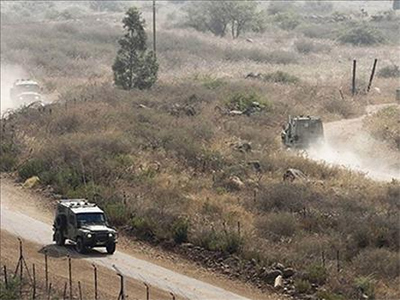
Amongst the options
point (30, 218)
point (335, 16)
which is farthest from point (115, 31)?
point (30, 218)

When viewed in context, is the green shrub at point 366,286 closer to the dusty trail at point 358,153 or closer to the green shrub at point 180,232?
the green shrub at point 180,232

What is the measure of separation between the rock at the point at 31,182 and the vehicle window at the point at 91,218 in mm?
10128

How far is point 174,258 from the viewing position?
31.0 meters

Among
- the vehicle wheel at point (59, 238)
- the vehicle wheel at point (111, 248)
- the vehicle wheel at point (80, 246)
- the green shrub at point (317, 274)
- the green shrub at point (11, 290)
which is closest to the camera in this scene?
the green shrub at point (11, 290)

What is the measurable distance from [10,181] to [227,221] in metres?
14.1

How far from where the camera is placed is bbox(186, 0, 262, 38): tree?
115 meters

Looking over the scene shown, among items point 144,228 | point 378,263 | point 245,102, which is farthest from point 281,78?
point 378,263

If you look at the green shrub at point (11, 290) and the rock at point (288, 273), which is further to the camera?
the rock at point (288, 273)

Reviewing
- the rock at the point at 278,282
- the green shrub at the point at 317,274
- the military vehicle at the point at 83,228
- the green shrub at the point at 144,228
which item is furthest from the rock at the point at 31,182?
the green shrub at the point at 317,274

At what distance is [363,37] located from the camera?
4070 inches

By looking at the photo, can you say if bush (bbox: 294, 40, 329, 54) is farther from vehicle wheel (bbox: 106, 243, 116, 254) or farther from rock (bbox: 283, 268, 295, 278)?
rock (bbox: 283, 268, 295, 278)

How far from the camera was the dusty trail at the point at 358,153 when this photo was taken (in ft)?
141

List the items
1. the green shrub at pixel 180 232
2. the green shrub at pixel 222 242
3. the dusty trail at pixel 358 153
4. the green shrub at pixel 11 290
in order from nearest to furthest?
the green shrub at pixel 11 290 < the green shrub at pixel 222 242 < the green shrub at pixel 180 232 < the dusty trail at pixel 358 153

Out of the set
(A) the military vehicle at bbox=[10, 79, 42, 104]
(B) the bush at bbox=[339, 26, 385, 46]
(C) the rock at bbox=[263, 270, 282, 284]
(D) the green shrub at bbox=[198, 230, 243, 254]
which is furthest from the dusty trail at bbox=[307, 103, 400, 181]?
(B) the bush at bbox=[339, 26, 385, 46]
